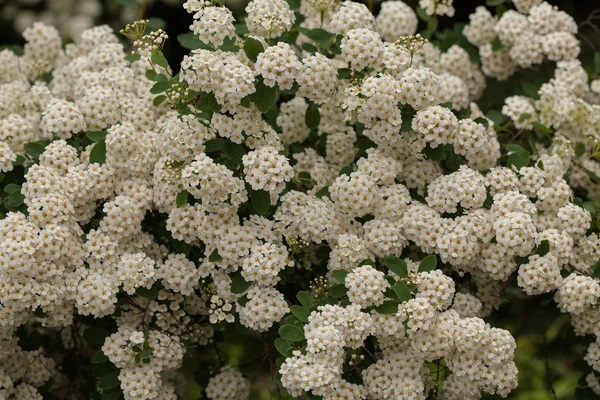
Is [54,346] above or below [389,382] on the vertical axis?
below

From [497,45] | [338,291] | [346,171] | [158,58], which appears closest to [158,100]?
[158,58]

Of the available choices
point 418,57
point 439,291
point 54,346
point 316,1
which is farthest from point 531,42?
point 54,346

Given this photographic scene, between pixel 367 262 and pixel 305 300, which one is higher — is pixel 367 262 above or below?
above

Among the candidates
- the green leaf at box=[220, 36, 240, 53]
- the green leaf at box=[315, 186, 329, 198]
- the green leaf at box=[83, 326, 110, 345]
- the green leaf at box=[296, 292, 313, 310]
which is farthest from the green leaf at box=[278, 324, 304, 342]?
the green leaf at box=[220, 36, 240, 53]

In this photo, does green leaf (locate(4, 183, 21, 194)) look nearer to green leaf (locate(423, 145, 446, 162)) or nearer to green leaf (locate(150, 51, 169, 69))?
green leaf (locate(150, 51, 169, 69))

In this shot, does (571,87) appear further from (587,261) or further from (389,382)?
(389,382)

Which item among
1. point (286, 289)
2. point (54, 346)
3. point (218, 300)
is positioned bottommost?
point (54, 346)

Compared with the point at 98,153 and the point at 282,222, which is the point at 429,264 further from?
the point at 98,153
